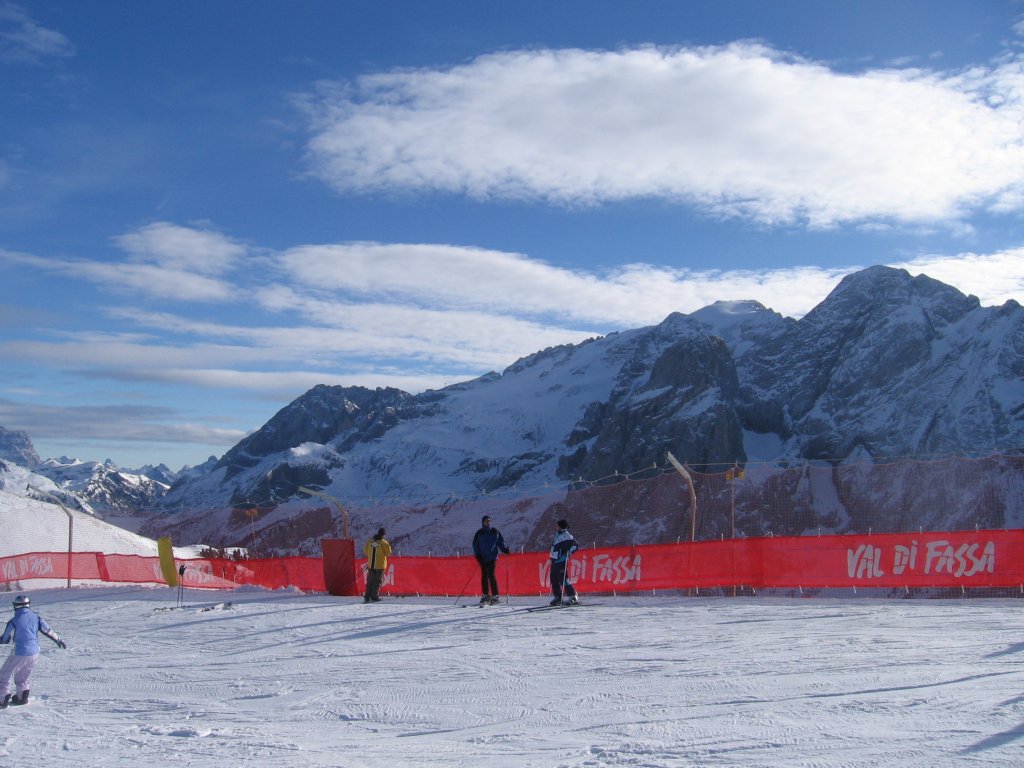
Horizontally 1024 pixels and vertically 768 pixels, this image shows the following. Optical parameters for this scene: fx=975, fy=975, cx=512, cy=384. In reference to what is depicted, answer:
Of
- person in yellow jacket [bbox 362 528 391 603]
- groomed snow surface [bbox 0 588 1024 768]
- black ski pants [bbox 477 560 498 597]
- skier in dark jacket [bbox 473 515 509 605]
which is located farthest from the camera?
person in yellow jacket [bbox 362 528 391 603]

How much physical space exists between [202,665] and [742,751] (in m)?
8.69

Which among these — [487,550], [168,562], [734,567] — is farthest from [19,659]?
[168,562]

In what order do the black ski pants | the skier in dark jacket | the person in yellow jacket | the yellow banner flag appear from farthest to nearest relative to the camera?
1. the yellow banner flag
2. the person in yellow jacket
3. the black ski pants
4. the skier in dark jacket

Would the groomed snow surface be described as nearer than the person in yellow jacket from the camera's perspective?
Yes

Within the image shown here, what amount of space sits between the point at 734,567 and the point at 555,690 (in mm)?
9493

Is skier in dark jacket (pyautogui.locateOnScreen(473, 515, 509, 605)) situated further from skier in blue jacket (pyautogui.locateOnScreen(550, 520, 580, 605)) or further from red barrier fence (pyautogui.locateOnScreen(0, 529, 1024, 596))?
red barrier fence (pyautogui.locateOnScreen(0, 529, 1024, 596))

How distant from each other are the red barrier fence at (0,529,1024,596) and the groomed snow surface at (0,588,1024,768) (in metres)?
0.98

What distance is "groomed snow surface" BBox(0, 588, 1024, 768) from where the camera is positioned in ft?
25.7

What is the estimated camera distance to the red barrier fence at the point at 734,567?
17.4 metres

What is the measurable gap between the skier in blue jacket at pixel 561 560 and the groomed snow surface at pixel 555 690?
0.42 metres

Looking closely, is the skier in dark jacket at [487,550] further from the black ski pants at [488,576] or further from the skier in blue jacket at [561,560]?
the skier in blue jacket at [561,560]

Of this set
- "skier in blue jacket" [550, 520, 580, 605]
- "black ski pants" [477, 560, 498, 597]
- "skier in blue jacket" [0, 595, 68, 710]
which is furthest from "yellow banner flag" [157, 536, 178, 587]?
"skier in blue jacket" [0, 595, 68, 710]

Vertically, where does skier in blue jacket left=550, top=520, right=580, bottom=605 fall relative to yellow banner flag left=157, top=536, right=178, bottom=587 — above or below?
above

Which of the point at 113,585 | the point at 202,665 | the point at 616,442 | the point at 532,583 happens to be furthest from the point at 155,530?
the point at 616,442
